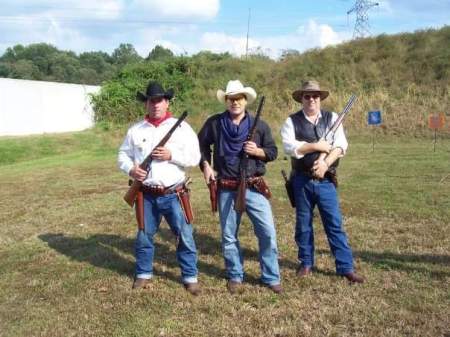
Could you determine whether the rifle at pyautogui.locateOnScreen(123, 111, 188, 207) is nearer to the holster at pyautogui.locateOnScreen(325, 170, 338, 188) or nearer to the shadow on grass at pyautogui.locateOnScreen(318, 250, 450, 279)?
the holster at pyautogui.locateOnScreen(325, 170, 338, 188)

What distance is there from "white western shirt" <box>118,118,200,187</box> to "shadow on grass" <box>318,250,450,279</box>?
235cm

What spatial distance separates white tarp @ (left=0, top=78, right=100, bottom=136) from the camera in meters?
22.9

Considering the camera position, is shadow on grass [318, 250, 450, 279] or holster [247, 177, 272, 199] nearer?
holster [247, 177, 272, 199]

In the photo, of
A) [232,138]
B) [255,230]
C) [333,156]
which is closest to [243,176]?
[232,138]

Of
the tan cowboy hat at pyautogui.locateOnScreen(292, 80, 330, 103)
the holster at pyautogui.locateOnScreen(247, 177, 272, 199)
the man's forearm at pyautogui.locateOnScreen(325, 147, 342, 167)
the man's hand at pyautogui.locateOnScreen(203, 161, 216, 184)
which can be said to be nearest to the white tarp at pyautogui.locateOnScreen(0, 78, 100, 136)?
the man's hand at pyautogui.locateOnScreen(203, 161, 216, 184)

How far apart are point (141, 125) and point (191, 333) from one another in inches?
85.6

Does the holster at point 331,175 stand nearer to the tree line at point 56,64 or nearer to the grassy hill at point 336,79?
the grassy hill at point 336,79

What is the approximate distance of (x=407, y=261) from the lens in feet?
20.4

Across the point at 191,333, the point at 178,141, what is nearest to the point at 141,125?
the point at 178,141

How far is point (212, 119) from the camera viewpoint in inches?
213

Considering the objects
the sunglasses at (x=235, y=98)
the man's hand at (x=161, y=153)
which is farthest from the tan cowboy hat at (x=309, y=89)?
the man's hand at (x=161, y=153)

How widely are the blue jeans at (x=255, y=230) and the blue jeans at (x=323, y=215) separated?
1.44ft

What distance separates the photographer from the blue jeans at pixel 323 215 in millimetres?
5496

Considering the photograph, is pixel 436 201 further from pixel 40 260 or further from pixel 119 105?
pixel 119 105
